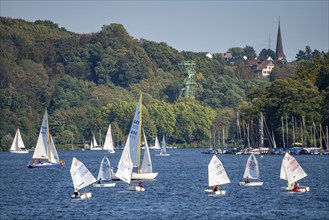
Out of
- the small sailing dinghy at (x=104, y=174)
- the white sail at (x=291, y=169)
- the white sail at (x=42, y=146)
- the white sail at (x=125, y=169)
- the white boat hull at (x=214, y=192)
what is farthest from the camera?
the white sail at (x=42, y=146)

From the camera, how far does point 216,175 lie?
3425 inches

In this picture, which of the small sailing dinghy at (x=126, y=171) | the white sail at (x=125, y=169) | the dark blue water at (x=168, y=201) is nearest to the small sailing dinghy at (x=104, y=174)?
the dark blue water at (x=168, y=201)

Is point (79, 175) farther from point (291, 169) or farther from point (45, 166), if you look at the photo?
point (45, 166)

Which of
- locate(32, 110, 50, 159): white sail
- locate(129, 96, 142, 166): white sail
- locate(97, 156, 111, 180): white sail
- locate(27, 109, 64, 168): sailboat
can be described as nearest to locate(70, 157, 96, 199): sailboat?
locate(97, 156, 111, 180): white sail

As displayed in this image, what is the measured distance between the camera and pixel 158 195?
8925 cm

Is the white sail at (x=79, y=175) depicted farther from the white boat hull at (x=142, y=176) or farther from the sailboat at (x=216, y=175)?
the white boat hull at (x=142, y=176)

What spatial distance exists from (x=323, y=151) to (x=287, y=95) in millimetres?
18078

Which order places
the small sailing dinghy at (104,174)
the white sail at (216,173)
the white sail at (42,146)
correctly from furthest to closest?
the white sail at (42,146)
the small sailing dinghy at (104,174)
the white sail at (216,173)

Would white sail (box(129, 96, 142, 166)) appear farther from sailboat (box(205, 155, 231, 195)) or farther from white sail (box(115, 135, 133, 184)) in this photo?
sailboat (box(205, 155, 231, 195))

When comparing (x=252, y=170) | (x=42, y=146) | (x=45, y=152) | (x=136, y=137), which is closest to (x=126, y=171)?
(x=136, y=137)

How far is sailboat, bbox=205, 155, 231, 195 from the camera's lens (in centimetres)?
8662

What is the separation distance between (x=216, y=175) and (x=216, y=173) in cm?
17

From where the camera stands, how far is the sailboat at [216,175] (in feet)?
284

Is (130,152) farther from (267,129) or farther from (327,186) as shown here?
(267,129)
